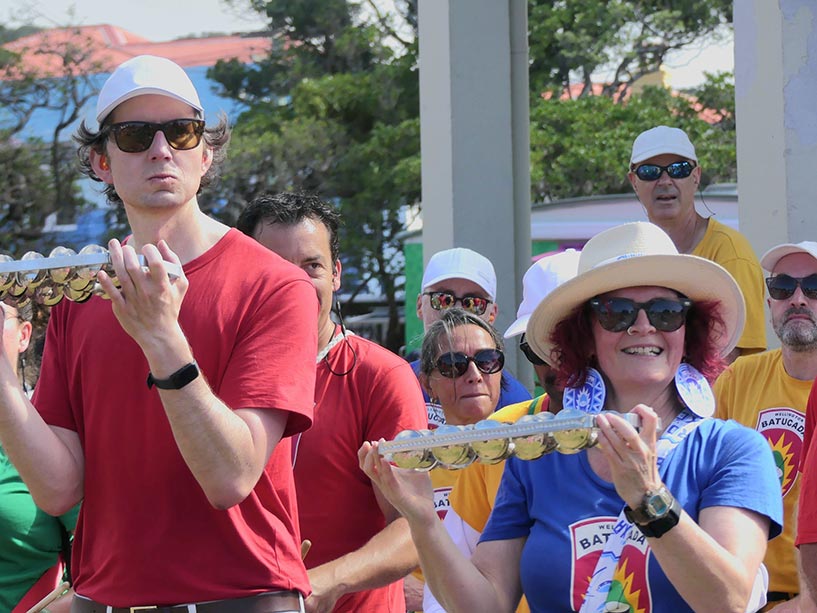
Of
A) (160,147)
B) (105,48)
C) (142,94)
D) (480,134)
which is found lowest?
(160,147)

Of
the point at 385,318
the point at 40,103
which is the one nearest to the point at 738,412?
the point at 385,318

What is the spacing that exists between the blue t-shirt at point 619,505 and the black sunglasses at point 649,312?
0.79 feet

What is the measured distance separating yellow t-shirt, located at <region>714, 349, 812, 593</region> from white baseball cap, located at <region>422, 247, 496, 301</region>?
1.29 meters

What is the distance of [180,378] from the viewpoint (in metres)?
2.61

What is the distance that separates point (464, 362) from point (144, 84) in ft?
6.93


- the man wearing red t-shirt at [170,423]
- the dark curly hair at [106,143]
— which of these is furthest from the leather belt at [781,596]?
the dark curly hair at [106,143]

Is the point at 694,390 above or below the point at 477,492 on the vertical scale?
above

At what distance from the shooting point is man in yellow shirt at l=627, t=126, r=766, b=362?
19.4 feet

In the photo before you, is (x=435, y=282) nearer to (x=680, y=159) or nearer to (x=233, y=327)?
(x=680, y=159)

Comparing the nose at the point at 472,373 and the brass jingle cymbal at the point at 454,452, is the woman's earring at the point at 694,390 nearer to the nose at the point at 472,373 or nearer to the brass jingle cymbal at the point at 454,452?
the brass jingle cymbal at the point at 454,452

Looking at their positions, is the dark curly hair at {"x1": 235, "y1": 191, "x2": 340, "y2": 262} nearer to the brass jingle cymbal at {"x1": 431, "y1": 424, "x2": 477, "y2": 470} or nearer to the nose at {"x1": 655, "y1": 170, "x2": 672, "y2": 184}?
the brass jingle cymbal at {"x1": 431, "y1": 424, "x2": 477, "y2": 470}

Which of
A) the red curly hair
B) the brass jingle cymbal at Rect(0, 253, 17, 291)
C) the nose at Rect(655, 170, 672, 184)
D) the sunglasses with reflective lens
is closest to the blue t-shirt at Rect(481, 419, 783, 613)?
the red curly hair

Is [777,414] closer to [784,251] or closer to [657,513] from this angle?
[784,251]

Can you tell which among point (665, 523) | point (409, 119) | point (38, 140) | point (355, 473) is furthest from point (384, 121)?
point (665, 523)
